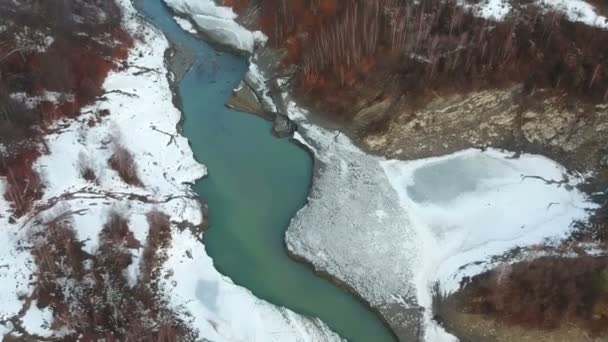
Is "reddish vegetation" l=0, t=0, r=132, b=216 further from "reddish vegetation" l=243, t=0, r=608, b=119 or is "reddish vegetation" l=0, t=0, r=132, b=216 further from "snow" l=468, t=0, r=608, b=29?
"snow" l=468, t=0, r=608, b=29

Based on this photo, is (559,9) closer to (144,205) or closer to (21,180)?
(144,205)

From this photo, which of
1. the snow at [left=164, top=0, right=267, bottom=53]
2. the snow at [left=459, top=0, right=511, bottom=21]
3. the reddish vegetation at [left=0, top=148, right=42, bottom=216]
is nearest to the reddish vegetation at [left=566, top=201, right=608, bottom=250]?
the snow at [left=459, top=0, right=511, bottom=21]

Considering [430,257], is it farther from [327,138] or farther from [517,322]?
[327,138]

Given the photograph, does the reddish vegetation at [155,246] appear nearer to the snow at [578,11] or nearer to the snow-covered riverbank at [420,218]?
the snow-covered riverbank at [420,218]

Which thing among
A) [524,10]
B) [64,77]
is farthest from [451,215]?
[64,77]

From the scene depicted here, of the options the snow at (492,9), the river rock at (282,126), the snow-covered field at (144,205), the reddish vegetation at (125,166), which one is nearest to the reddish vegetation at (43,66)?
the snow-covered field at (144,205)

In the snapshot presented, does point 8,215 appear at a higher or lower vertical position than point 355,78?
lower
